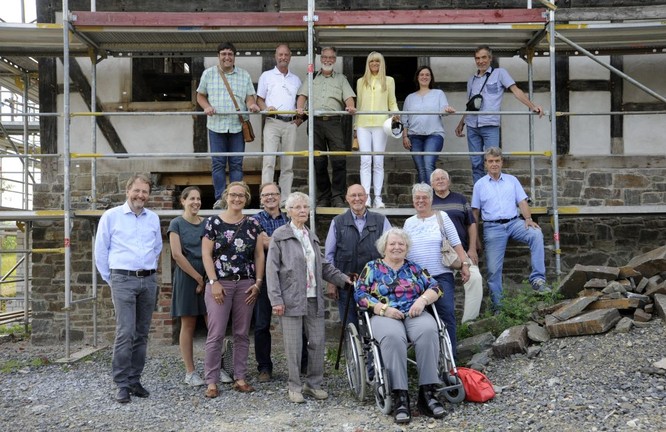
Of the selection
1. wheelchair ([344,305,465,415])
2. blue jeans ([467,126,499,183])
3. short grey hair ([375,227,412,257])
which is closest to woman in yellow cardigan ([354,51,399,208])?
blue jeans ([467,126,499,183])

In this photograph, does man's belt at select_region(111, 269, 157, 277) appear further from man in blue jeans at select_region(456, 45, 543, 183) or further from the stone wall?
man in blue jeans at select_region(456, 45, 543, 183)

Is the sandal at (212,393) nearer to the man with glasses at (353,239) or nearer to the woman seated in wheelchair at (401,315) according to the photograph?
the man with glasses at (353,239)

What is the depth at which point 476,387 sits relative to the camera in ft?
Answer: 16.0

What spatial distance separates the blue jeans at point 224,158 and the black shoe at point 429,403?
334 cm

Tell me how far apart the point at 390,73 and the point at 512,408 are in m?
5.52

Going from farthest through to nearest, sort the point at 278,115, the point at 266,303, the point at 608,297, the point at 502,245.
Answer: the point at 278,115 < the point at 502,245 < the point at 608,297 < the point at 266,303

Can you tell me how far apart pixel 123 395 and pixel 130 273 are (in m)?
0.98

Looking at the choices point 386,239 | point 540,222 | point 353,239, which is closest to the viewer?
point 386,239

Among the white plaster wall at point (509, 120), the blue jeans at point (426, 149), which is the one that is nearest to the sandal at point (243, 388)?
the blue jeans at point (426, 149)

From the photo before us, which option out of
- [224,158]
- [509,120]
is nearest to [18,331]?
[224,158]

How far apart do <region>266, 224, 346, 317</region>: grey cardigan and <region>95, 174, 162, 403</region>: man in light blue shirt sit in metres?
1.08

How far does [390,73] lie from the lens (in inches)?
358

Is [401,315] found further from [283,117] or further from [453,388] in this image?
[283,117]

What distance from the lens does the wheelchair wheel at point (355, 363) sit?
4973 millimetres
